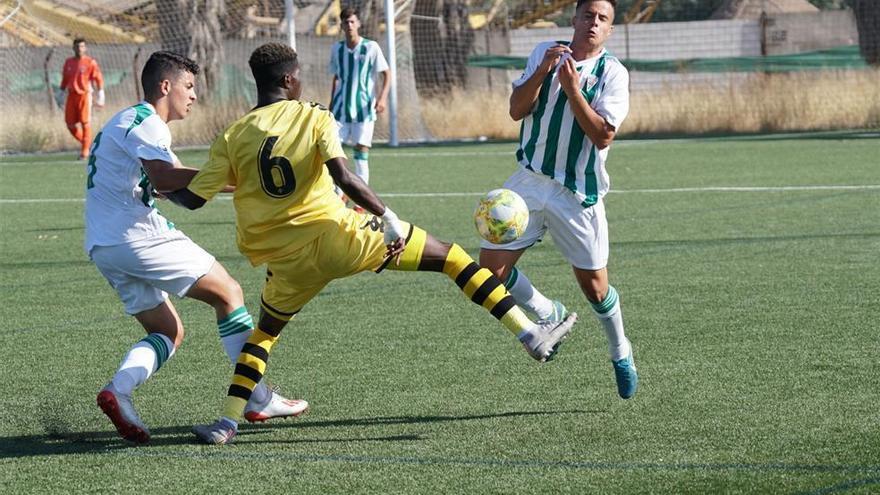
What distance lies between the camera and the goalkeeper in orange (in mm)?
23781

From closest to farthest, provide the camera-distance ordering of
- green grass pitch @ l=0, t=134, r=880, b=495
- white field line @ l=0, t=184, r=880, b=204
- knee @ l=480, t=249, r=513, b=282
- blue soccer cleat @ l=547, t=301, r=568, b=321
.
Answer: green grass pitch @ l=0, t=134, r=880, b=495
knee @ l=480, t=249, r=513, b=282
blue soccer cleat @ l=547, t=301, r=568, b=321
white field line @ l=0, t=184, r=880, b=204

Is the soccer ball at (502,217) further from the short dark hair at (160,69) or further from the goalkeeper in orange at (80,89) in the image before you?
the goalkeeper in orange at (80,89)

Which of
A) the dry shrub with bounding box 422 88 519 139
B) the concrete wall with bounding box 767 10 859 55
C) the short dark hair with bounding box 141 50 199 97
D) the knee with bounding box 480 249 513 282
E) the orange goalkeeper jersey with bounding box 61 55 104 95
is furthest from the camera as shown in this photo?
the concrete wall with bounding box 767 10 859 55

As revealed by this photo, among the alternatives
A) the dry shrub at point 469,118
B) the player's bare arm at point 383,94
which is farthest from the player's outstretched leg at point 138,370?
the dry shrub at point 469,118

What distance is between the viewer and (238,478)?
5152mm

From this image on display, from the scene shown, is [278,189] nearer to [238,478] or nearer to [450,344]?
[238,478]

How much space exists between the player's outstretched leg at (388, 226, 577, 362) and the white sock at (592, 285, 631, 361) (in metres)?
0.45

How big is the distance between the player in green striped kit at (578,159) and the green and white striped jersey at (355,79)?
9.36 m

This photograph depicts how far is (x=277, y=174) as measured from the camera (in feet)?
18.1

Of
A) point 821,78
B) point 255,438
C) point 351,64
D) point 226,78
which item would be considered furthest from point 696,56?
point 255,438

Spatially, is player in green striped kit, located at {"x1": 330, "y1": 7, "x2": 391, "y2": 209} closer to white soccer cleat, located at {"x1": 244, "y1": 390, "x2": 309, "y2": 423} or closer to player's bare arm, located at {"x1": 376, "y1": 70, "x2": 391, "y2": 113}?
player's bare arm, located at {"x1": 376, "y1": 70, "x2": 391, "y2": 113}

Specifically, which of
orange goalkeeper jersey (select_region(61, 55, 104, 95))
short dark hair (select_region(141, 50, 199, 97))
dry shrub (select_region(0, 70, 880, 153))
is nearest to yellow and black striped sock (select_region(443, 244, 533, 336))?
short dark hair (select_region(141, 50, 199, 97))

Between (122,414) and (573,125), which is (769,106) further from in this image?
(122,414)

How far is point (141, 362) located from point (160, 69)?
130 cm
